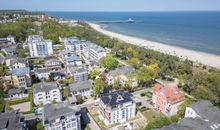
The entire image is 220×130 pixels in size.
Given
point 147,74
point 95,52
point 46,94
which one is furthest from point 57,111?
point 95,52

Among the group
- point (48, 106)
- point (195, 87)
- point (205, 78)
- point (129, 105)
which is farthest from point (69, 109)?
point (205, 78)

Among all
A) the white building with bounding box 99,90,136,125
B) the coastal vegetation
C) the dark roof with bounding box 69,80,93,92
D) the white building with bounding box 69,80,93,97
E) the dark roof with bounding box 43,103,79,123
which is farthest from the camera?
the dark roof with bounding box 69,80,93,92

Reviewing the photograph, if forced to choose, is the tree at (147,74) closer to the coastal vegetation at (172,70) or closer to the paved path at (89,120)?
the coastal vegetation at (172,70)

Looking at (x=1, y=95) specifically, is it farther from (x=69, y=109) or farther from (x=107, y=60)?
(x=107, y=60)

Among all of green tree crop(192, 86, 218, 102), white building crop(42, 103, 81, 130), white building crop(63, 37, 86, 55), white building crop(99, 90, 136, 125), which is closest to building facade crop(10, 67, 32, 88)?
white building crop(42, 103, 81, 130)

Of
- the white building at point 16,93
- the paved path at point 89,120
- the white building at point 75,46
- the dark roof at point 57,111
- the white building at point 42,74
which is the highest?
the white building at point 75,46

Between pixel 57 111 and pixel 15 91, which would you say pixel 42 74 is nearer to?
pixel 15 91

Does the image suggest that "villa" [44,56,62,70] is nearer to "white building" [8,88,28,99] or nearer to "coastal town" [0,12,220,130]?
"coastal town" [0,12,220,130]

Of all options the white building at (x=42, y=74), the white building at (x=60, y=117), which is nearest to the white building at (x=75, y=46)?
the white building at (x=42, y=74)
